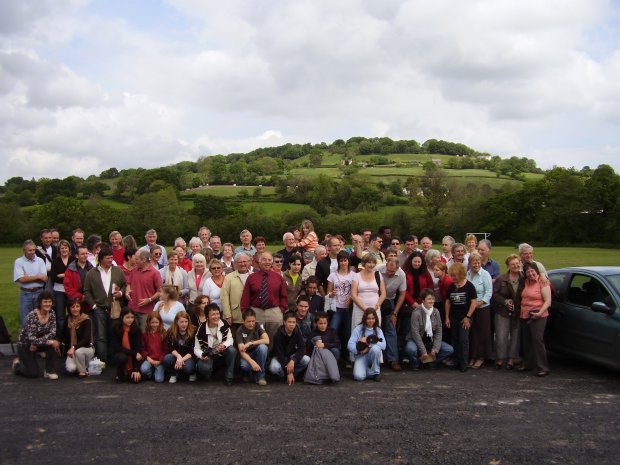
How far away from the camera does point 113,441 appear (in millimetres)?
5480

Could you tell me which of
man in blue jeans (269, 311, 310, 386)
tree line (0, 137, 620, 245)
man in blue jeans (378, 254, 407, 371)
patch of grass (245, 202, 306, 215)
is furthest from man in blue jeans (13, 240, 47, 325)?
patch of grass (245, 202, 306, 215)

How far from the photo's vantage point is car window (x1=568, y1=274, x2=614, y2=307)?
823 cm

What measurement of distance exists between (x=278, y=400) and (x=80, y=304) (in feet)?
13.2

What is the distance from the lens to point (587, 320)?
8211 millimetres

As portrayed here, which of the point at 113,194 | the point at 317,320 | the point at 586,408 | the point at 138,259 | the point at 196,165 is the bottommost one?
the point at 586,408

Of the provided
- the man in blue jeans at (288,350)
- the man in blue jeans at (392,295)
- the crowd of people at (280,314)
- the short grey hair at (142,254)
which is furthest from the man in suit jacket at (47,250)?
the man in blue jeans at (392,295)

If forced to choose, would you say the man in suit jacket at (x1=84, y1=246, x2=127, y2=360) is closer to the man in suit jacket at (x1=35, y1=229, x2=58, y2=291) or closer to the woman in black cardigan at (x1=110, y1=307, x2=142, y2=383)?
the woman in black cardigan at (x1=110, y1=307, x2=142, y2=383)

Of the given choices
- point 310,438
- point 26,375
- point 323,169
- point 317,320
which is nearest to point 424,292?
point 317,320

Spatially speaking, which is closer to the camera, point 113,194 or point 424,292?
point 424,292

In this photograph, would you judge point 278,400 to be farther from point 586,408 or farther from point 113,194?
point 113,194

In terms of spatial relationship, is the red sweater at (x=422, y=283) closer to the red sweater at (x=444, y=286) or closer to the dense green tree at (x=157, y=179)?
the red sweater at (x=444, y=286)

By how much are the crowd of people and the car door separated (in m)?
0.53

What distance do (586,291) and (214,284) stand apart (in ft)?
19.9

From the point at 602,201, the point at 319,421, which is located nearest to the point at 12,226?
the point at 319,421
